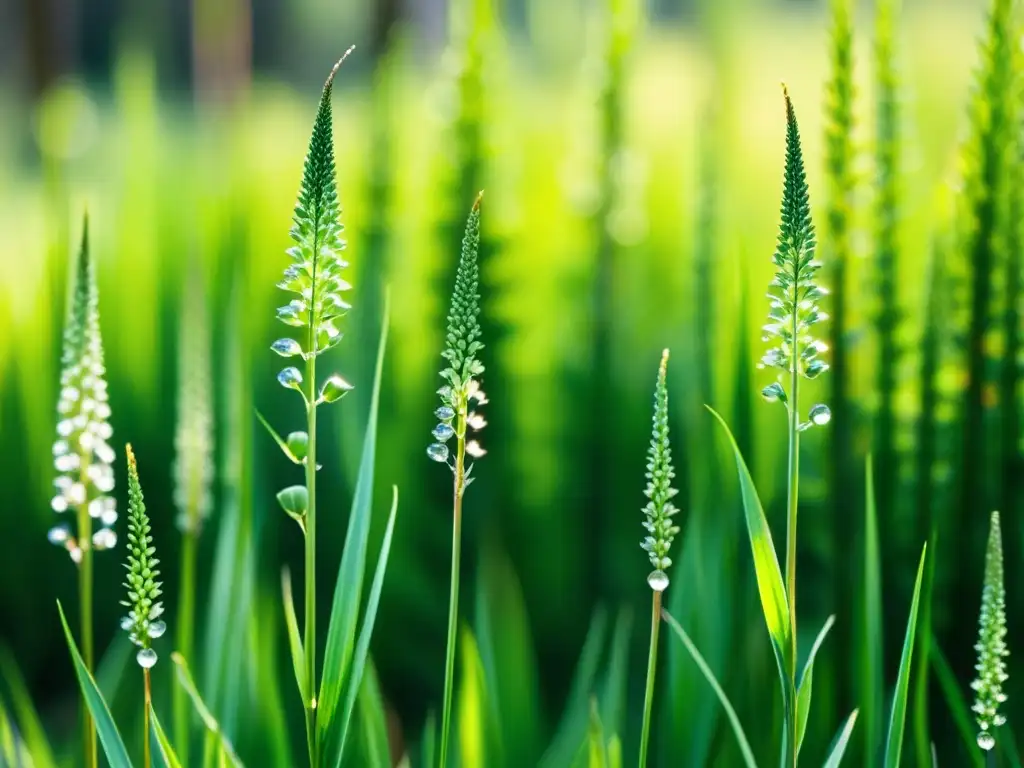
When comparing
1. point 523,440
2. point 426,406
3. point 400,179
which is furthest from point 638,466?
point 400,179

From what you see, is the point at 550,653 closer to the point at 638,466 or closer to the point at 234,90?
the point at 638,466

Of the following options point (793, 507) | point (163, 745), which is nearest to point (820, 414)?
point (793, 507)

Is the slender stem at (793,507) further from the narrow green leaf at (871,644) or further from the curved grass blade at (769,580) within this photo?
the narrow green leaf at (871,644)

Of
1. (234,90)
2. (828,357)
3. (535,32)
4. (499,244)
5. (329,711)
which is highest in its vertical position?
(535,32)

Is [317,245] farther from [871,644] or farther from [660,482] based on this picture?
[871,644]

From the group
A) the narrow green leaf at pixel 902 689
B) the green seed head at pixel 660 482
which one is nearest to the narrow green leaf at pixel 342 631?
the green seed head at pixel 660 482

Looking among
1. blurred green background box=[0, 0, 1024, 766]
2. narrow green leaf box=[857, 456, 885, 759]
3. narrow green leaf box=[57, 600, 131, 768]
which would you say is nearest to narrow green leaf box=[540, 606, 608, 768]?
blurred green background box=[0, 0, 1024, 766]
